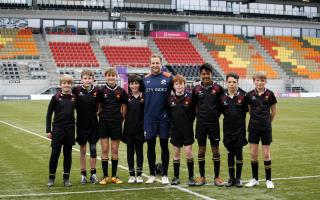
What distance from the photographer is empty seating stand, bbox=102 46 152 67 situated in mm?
55656

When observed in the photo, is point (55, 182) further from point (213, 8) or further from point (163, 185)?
point (213, 8)

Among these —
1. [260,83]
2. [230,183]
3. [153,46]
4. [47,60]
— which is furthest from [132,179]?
[153,46]

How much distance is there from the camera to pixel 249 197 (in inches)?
322

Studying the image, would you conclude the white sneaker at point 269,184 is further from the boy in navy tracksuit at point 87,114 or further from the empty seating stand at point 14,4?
the empty seating stand at point 14,4

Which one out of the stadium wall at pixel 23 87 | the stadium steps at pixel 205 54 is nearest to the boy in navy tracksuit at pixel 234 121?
the stadium wall at pixel 23 87

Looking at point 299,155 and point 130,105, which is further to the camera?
point 299,155

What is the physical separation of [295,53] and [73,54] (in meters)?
28.8

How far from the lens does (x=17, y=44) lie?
55.0 metres

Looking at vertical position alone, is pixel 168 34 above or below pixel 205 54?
above

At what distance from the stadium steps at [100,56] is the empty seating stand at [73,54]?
1.71 feet

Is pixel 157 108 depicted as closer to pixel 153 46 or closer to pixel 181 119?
pixel 181 119

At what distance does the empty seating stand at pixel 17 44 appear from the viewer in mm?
52969

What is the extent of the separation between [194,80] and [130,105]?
148 feet

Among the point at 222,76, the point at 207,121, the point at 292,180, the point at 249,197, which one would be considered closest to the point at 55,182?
the point at 207,121
